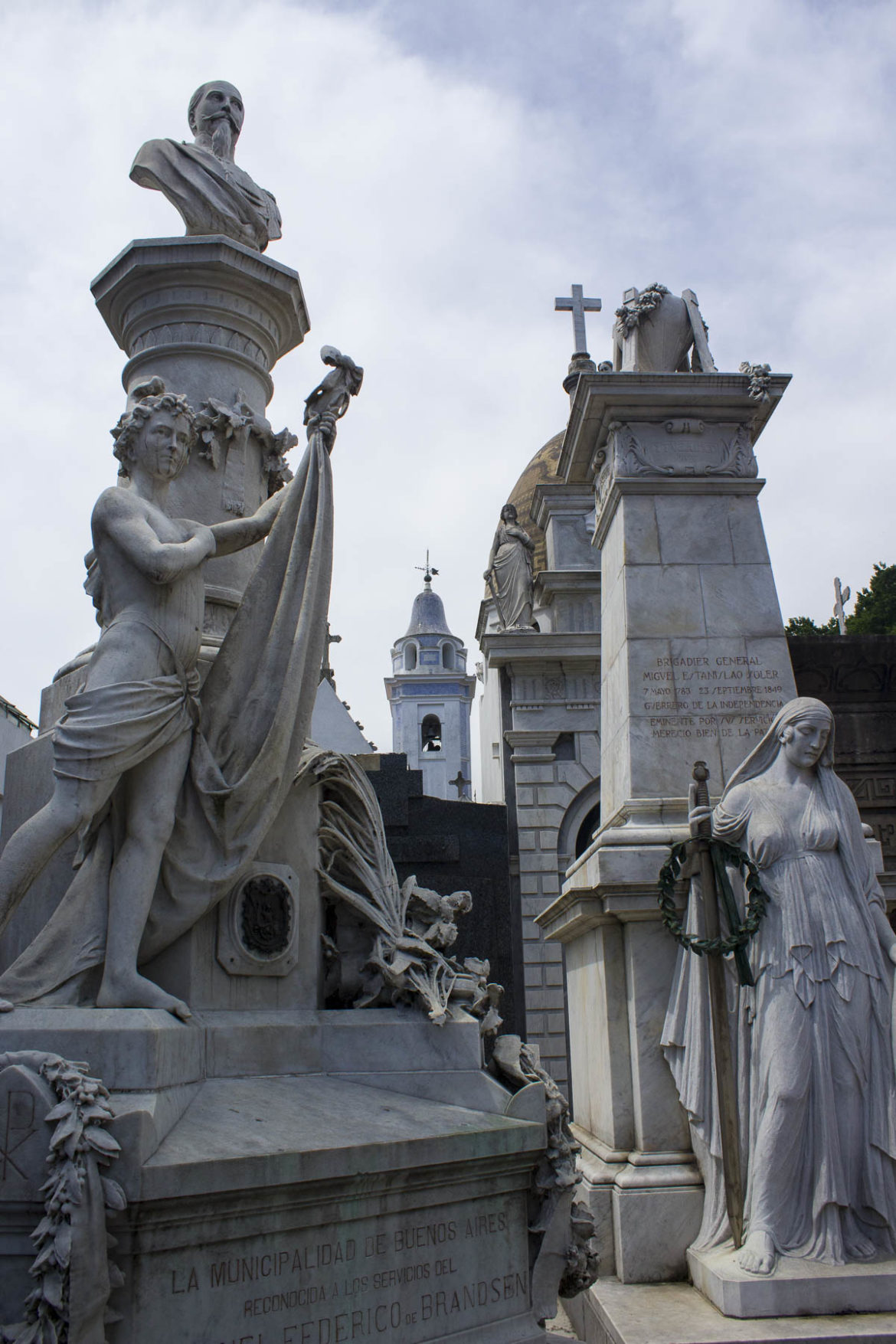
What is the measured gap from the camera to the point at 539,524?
840 inches

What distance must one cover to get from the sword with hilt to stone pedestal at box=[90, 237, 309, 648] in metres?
2.80

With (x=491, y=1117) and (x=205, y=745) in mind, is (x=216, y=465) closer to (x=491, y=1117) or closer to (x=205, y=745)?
(x=205, y=745)

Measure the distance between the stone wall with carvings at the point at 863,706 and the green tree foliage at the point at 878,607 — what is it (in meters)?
12.3

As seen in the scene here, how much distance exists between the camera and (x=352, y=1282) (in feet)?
12.3

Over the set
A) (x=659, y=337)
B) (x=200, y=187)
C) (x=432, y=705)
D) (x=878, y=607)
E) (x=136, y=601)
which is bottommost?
(x=136, y=601)


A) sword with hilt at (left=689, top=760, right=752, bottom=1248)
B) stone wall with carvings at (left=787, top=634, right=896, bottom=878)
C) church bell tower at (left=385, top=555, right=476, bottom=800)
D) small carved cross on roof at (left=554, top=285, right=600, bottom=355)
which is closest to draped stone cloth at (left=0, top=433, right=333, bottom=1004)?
sword with hilt at (left=689, top=760, right=752, bottom=1248)

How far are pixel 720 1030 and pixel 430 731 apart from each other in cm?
6550

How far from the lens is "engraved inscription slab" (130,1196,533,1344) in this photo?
11.0 feet

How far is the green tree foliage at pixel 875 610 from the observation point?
23.6 metres

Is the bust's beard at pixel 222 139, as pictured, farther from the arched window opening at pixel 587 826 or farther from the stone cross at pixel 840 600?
the stone cross at pixel 840 600

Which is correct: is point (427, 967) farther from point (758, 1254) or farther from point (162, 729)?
point (758, 1254)

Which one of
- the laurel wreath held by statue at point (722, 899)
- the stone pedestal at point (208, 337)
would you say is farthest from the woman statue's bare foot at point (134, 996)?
the laurel wreath held by statue at point (722, 899)

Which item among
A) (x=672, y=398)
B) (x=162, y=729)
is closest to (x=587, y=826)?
(x=672, y=398)

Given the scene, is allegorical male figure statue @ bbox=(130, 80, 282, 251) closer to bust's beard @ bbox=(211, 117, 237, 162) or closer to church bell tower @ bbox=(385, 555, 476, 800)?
bust's beard @ bbox=(211, 117, 237, 162)
